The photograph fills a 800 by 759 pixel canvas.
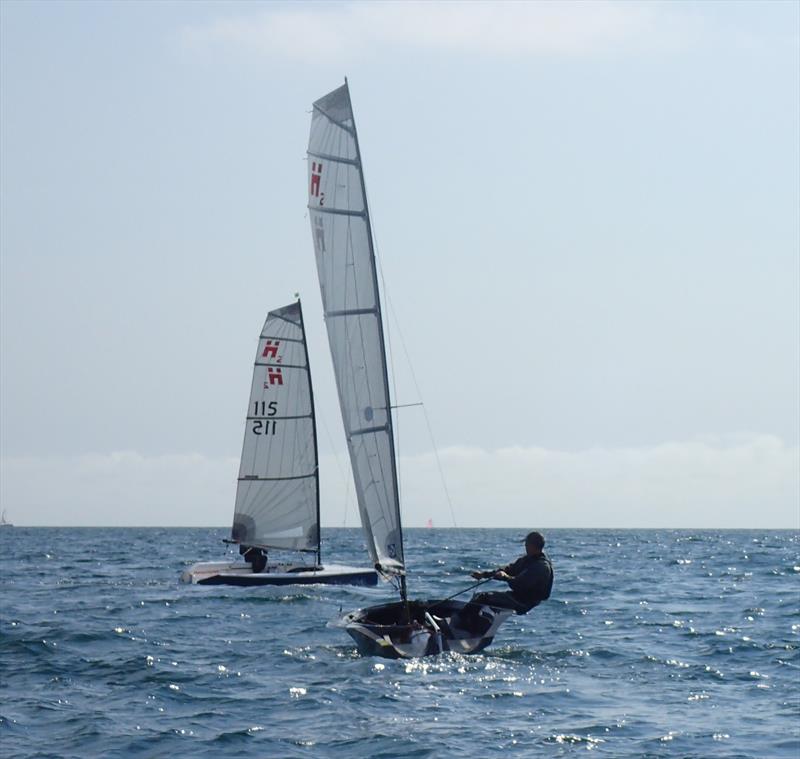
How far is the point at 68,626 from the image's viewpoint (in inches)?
1024

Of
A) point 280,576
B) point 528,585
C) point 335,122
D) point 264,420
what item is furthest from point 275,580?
point 335,122

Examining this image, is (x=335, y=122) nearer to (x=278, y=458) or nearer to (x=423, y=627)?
(x=423, y=627)

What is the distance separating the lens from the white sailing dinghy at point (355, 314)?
22828 millimetres

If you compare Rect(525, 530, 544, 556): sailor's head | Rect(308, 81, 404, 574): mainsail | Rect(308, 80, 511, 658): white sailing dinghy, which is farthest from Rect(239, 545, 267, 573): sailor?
Rect(525, 530, 544, 556): sailor's head

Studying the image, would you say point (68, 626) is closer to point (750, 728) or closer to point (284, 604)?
point (284, 604)

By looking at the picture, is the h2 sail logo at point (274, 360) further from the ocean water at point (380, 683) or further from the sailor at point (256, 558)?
the ocean water at point (380, 683)

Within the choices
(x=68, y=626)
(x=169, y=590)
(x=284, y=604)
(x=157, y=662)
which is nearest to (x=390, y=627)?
(x=157, y=662)

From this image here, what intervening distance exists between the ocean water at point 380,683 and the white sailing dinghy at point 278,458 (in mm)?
6255

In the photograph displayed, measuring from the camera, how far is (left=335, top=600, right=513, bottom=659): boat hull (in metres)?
21.2

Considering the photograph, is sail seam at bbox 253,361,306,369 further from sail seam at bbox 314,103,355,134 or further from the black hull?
sail seam at bbox 314,103,355,134

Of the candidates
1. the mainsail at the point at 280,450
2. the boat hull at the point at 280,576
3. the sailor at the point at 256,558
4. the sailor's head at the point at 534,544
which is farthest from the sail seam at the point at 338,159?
the sailor at the point at 256,558

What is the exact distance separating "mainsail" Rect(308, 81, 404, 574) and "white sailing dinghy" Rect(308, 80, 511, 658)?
0.06 feet

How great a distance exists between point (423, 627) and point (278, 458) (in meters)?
18.1

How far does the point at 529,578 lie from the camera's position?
70.0ft
